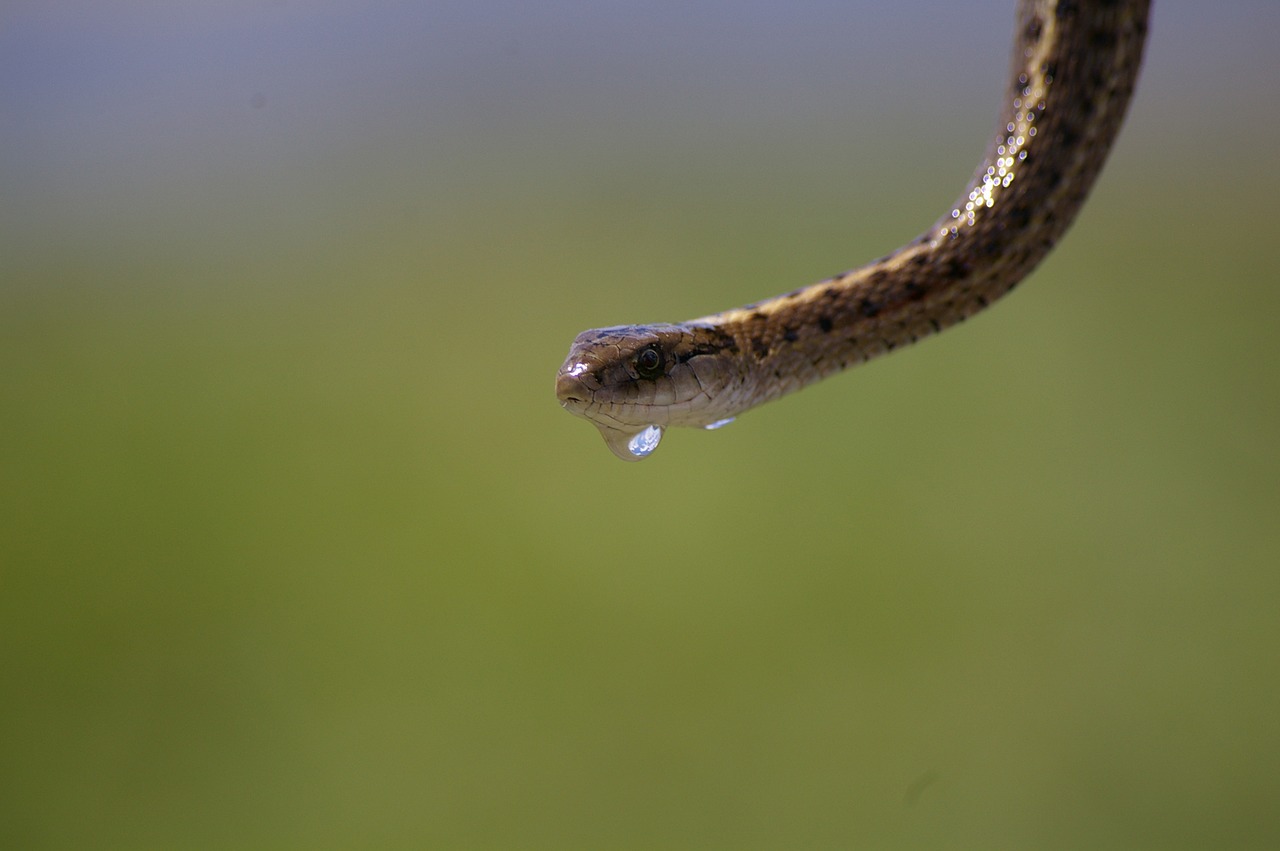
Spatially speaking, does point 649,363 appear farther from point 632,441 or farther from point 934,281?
point 934,281

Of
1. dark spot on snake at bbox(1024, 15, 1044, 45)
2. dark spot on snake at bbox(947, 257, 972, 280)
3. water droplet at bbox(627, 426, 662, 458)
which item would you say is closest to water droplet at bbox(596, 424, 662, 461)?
water droplet at bbox(627, 426, 662, 458)

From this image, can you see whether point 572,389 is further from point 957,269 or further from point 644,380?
point 957,269

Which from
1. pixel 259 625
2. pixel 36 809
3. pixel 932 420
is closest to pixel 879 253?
pixel 932 420

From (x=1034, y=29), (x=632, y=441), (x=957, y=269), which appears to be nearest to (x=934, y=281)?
(x=957, y=269)

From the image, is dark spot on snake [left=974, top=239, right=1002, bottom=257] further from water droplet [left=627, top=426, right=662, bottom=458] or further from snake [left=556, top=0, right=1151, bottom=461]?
water droplet [left=627, top=426, right=662, bottom=458]

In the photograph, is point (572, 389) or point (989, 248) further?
point (989, 248)

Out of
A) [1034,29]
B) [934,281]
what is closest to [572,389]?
[934,281]

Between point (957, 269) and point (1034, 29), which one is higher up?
point (1034, 29)

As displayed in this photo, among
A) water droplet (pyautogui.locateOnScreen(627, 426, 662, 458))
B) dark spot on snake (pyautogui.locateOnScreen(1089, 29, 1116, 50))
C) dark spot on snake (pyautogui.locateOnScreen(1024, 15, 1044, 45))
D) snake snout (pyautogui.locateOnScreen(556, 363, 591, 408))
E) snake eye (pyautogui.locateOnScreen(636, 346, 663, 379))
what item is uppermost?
dark spot on snake (pyautogui.locateOnScreen(1024, 15, 1044, 45))
